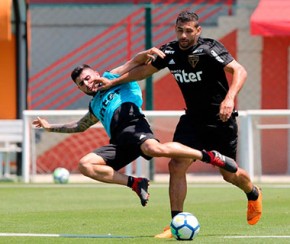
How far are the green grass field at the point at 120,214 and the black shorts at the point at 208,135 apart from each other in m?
0.87

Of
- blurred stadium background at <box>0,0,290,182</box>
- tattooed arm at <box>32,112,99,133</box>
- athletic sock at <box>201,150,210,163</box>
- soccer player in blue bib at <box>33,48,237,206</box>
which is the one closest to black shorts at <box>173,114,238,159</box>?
soccer player in blue bib at <box>33,48,237,206</box>

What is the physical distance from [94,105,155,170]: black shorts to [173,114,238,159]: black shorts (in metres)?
0.43

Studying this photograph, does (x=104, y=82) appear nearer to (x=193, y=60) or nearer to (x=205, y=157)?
(x=193, y=60)

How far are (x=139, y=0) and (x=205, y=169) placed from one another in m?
5.24

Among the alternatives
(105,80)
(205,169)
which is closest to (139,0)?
(205,169)

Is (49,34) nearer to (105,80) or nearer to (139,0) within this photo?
(139,0)

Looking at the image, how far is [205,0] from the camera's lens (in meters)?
25.3

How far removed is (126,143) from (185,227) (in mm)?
1753

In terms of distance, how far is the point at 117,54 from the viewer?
81.5 feet

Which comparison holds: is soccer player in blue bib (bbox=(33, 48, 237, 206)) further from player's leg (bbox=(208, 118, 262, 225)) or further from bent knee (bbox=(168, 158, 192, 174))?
player's leg (bbox=(208, 118, 262, 225))

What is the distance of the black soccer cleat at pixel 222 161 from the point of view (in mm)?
11023

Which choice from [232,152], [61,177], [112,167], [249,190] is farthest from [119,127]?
[61,177]

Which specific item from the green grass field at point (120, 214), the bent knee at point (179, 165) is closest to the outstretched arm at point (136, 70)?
the bent knee at point (179, 165)

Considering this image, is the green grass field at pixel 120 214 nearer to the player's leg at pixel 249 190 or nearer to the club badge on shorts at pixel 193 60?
the player's leg at pixel 249 190
